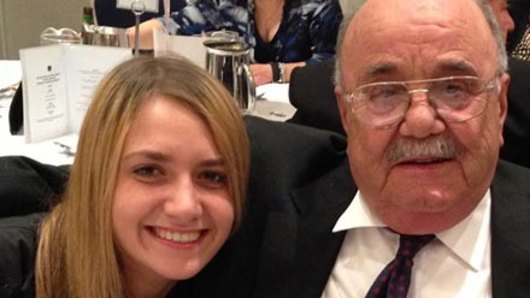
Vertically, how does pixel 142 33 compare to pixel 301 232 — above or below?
above

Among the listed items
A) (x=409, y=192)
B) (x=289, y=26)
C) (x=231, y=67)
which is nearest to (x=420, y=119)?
(x=409, y=192)

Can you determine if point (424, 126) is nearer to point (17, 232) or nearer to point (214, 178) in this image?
point (214, 178)

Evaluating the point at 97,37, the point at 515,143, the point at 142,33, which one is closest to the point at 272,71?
the point at 142,33

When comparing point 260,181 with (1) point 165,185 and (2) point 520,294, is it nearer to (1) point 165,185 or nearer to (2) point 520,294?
(1) point 165,185

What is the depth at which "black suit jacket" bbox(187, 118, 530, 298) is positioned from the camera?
1.31 metres

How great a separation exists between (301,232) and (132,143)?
1.24ft

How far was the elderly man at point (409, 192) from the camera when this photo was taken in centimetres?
120

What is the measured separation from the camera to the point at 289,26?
3346 millimetres

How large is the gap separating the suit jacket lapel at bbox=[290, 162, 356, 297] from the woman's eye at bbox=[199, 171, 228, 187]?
192 mm

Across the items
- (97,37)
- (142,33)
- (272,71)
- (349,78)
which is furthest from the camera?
(272,71)

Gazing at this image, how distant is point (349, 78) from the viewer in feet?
4.28

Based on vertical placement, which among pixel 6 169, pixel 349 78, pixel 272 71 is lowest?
pixel 272 71

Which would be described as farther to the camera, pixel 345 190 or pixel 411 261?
pixel 345 190

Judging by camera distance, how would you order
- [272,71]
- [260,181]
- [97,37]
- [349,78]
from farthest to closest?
1. [272,71]
2. [97,37]
3. [260,181]
4. [349,78]
